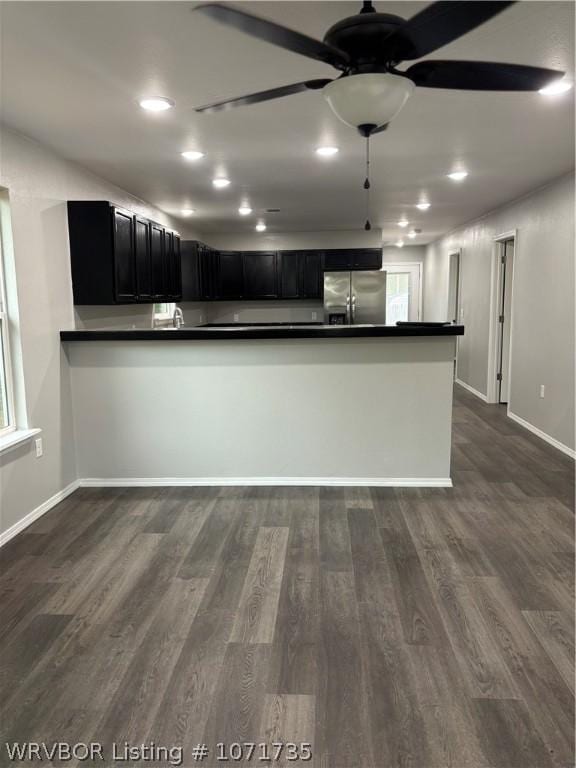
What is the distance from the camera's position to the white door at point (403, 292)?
11.8m

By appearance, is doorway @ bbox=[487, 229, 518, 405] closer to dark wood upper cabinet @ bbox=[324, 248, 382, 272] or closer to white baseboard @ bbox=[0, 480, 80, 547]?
dark wood upper cabinet @ bbox=[324, 248, 382, 272]

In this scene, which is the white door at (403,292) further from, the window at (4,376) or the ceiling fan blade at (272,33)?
the ceiling fan blade at (272,33)

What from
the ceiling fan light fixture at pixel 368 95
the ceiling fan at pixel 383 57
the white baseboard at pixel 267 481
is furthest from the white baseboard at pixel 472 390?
the ceiling fan light fixture at pixel 368 95

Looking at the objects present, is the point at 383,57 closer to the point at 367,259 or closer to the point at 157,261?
the point at 157,261

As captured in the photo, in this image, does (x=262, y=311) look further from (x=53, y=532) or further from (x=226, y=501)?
(x=53, y=532)

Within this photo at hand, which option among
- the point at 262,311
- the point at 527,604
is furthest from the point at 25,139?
the point at 262,311

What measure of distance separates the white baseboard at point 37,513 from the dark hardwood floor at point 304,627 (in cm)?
6

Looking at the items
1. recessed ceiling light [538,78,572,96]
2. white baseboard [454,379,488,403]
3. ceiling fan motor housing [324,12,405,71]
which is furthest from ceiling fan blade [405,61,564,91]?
white baseboard [454,379,488,403]

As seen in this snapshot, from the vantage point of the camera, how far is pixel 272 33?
1.44 metres

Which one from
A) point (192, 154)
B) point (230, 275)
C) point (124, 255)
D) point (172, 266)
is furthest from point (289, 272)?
point (192, 154)

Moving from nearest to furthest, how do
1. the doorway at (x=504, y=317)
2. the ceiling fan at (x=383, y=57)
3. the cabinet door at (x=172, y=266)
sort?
the ceiling fan at (x=383, y=57) < the cabinet door at (x=172, y=266) < the doorway at (x=504, y=317)

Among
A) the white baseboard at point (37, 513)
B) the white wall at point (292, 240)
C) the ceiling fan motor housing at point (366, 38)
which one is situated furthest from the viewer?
the white wall at point (292, 240)

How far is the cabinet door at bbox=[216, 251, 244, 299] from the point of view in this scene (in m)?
8.13

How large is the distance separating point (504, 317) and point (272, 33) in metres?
5.95
